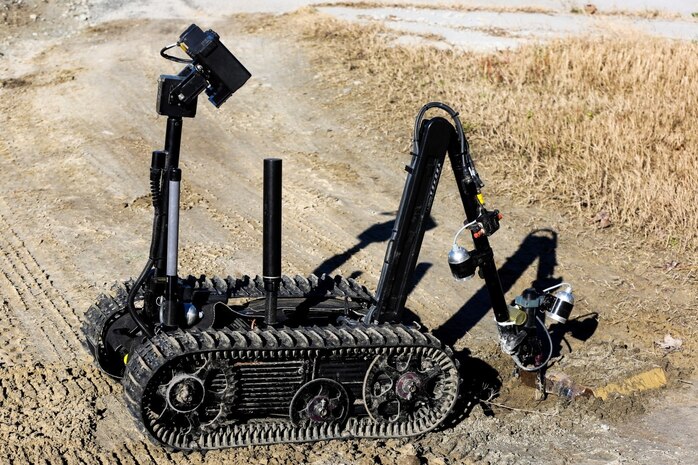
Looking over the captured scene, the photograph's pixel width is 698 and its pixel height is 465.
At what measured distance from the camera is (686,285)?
930cm

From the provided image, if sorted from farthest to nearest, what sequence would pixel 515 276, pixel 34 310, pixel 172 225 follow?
pixel 515 276, pixel 34 310, pixel 172 225

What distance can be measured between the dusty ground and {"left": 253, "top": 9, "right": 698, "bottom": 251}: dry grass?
0.40 metres

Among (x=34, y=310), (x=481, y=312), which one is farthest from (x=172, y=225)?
(x=481, y=312)

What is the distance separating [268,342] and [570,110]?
24.0 feet

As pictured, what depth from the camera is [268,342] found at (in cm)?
618

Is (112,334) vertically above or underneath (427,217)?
underneath

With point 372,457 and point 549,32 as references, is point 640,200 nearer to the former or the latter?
point 372,457

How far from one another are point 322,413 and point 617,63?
8.83 m

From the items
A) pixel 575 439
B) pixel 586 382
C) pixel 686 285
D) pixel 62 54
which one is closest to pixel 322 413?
pixel 575 439

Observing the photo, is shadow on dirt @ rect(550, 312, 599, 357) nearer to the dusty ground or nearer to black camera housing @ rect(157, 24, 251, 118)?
the dusty ground

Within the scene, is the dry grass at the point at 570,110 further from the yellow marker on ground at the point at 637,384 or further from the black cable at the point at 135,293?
the black cable at the point at 135,293

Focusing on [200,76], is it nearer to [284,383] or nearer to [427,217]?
[427,217]

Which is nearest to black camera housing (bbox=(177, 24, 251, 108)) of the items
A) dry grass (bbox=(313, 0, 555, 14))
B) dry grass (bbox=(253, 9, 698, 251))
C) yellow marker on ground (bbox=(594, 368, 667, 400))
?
yellow marker on ground (bbox=(594, 368, 667, 400))

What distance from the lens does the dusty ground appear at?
666 centimetres
